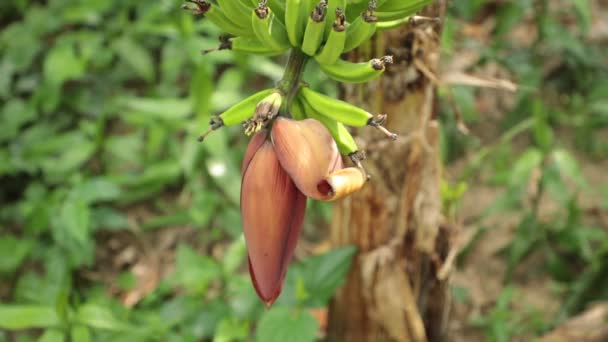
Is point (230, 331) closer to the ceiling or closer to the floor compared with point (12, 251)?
closer to the ceiling

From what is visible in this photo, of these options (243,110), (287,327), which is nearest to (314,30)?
(243,110)

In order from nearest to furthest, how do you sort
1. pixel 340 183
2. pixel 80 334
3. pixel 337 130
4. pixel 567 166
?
pixel 340 183 < pixel 337 130 < pixel 80 334 < pixel 567 166

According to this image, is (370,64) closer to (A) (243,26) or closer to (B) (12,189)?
(A) (243,26)

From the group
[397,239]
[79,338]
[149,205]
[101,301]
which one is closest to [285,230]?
[397,239]

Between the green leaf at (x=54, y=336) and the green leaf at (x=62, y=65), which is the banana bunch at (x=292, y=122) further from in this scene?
the green leaf at (x=62, y=65)

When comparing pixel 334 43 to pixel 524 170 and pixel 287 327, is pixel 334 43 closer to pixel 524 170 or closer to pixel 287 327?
pixel 287 327
